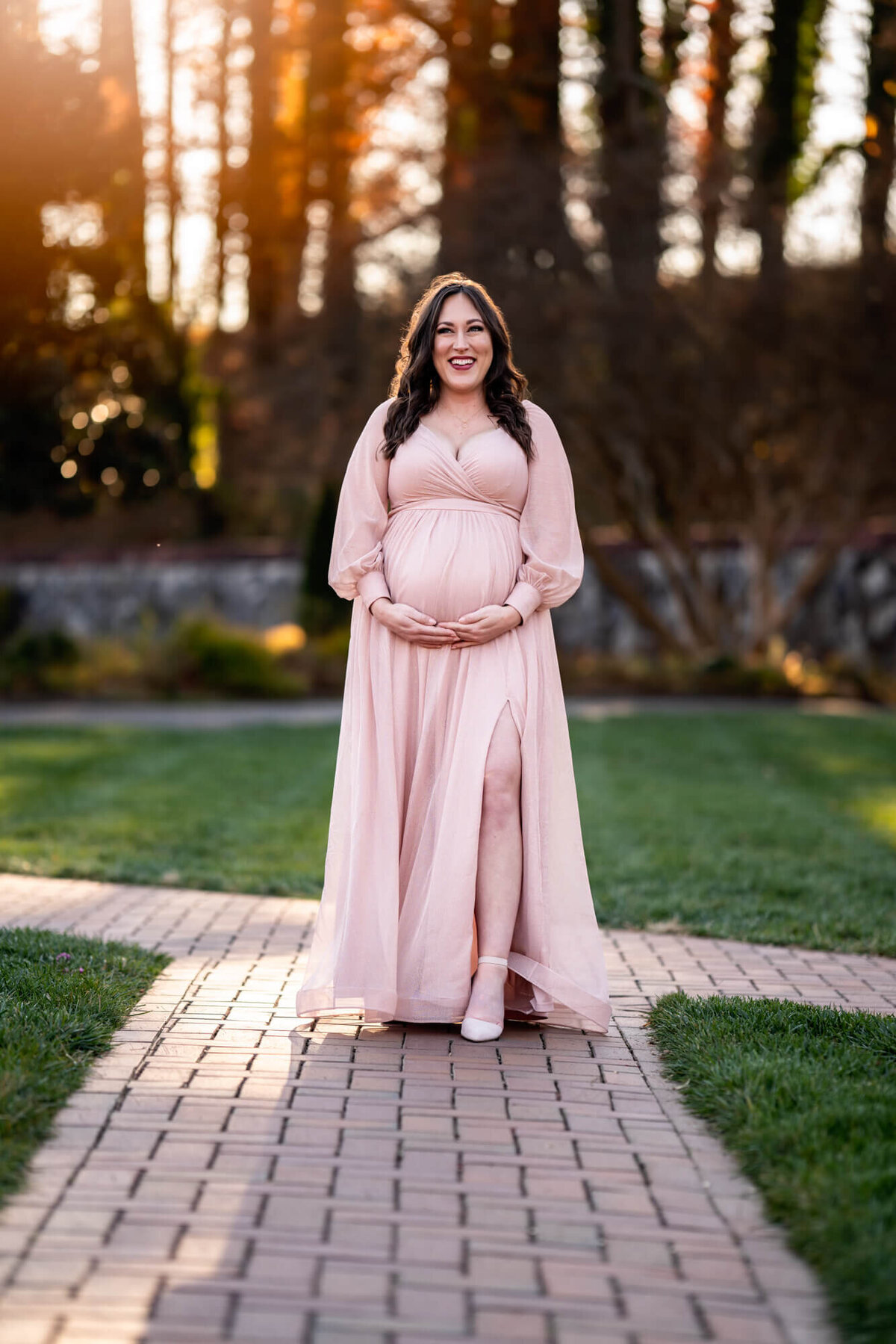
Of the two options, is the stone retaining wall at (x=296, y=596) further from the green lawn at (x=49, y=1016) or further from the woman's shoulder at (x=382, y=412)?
the woman's shoulder at (x=382, y=412)

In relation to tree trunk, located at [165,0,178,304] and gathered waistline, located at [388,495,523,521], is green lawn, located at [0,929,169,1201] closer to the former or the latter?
gathered waistline, located at [388,495,523,521]

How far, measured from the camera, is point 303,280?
2236cm

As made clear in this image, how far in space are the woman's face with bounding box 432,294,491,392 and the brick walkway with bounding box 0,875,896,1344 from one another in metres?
1.94

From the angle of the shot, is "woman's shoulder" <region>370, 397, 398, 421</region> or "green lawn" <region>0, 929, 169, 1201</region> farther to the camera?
"woman's shoulder" <region>370, 397, 398, 421</region>

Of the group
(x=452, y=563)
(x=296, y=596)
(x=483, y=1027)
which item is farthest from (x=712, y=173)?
(x=483, y=1027)

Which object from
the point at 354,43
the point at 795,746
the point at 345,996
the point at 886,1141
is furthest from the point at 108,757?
the point at 354,43

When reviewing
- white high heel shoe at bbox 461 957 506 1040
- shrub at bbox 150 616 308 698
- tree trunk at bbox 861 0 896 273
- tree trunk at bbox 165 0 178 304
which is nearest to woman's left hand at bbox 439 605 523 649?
white high heel shoe at bbox 461 957 506 1040

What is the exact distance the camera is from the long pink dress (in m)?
3.88

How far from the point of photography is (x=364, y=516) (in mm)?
4070

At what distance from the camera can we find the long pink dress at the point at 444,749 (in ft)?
12.7

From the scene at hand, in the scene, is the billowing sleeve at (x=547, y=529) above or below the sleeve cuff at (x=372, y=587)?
above

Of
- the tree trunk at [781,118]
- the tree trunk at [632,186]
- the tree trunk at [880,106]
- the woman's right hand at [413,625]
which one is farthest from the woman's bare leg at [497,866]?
the tree trunk at [632,186]

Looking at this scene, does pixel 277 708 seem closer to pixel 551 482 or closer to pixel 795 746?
pixel 795 746

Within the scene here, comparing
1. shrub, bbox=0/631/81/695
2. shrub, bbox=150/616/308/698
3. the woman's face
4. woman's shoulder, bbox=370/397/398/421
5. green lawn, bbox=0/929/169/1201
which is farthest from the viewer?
shrub, bbox=0/631/81/695
